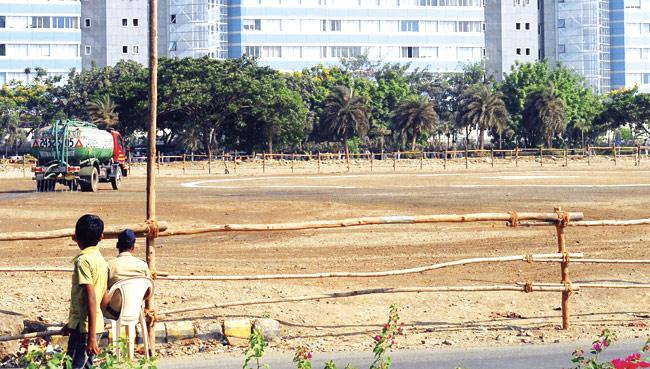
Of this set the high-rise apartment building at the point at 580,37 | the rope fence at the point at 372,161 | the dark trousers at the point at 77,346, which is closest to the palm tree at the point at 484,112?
the rope fence at the point at 372,161

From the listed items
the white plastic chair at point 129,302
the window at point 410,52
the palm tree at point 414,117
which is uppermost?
the window at point 410,52

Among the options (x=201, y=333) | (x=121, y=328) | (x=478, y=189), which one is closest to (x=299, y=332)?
(x=201, y=333)

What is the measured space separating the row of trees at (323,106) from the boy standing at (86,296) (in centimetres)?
6947

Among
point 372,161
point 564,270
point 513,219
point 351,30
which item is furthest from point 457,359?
point 351,30

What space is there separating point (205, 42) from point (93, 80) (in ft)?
39.9

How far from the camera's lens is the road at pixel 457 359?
11547 millimetres

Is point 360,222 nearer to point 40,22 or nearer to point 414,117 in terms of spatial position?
point 414,117

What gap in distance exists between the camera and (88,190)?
46.2 meters

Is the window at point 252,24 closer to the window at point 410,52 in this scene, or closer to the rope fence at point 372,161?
the window at point 410,52

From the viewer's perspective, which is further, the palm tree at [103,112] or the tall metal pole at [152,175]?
the palm tree at [103,112]

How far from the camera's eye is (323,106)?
96438 mm

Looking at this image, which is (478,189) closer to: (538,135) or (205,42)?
(538,135)

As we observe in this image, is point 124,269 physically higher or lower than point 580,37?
lower

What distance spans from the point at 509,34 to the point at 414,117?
3029 cm
